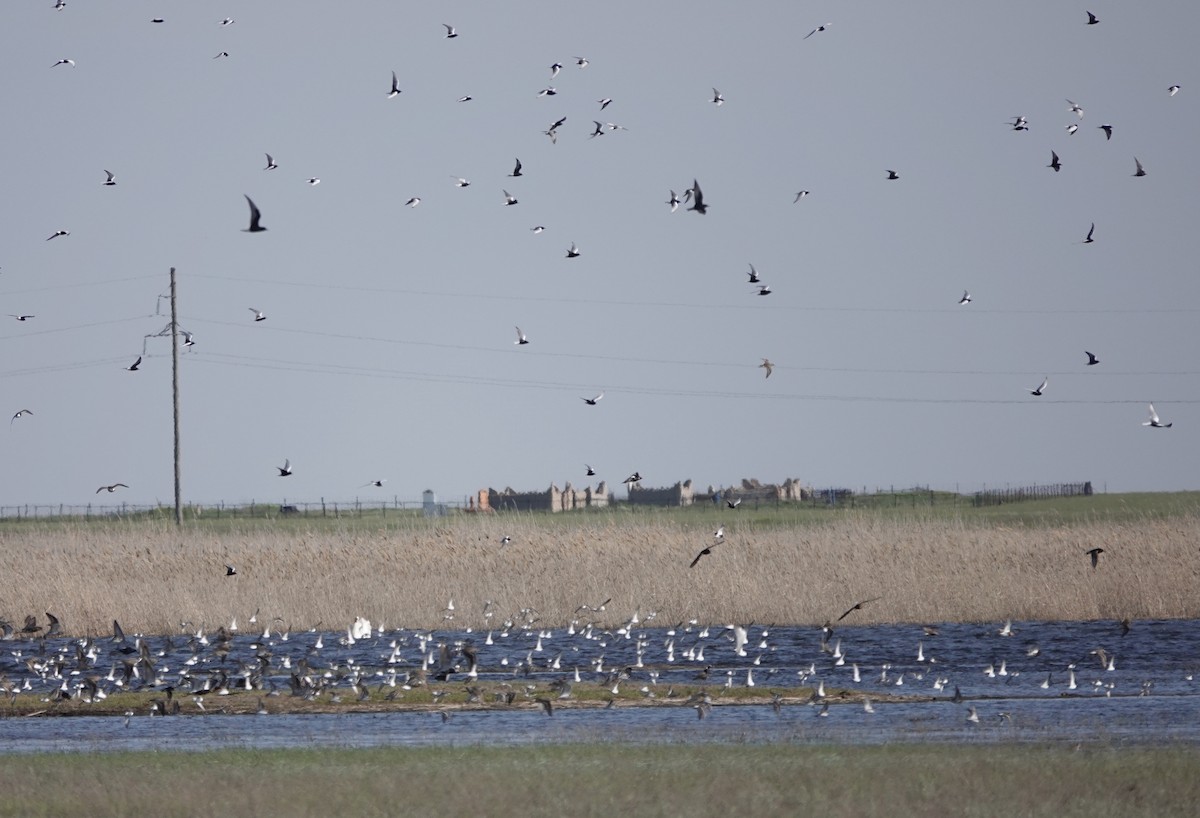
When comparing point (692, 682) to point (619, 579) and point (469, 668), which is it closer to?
point (469, 668)

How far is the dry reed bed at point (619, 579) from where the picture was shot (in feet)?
137

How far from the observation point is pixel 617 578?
43562 millimetres

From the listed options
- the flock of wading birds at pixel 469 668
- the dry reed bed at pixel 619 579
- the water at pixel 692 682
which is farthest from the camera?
the dry reed bed at pixel 619 579

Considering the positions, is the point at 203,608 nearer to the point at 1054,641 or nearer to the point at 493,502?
the point at 1054,641

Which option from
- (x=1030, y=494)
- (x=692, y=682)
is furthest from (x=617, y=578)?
(x=1030, y=494)

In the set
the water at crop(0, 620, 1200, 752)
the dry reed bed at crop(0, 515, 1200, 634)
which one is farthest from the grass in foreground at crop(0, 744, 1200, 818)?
the dry reed bed at crop(0, 515, 1200, 634)

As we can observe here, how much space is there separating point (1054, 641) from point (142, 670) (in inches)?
814

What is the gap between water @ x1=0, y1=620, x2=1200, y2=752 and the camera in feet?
78.8

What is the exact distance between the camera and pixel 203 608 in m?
42.0

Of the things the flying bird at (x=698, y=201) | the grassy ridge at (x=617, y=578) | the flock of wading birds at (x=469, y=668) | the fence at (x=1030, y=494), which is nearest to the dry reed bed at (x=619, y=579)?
the grassy ridge at (x=617, y=578)

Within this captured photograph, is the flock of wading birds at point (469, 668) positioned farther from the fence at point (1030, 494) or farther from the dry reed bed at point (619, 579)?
the fence at point (1030, 494)

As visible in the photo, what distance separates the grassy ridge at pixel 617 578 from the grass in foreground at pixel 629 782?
20.5m

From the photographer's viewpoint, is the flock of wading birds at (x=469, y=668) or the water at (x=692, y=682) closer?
the water at (x=692, y=682)

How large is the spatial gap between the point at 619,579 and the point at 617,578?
0.28 ft
